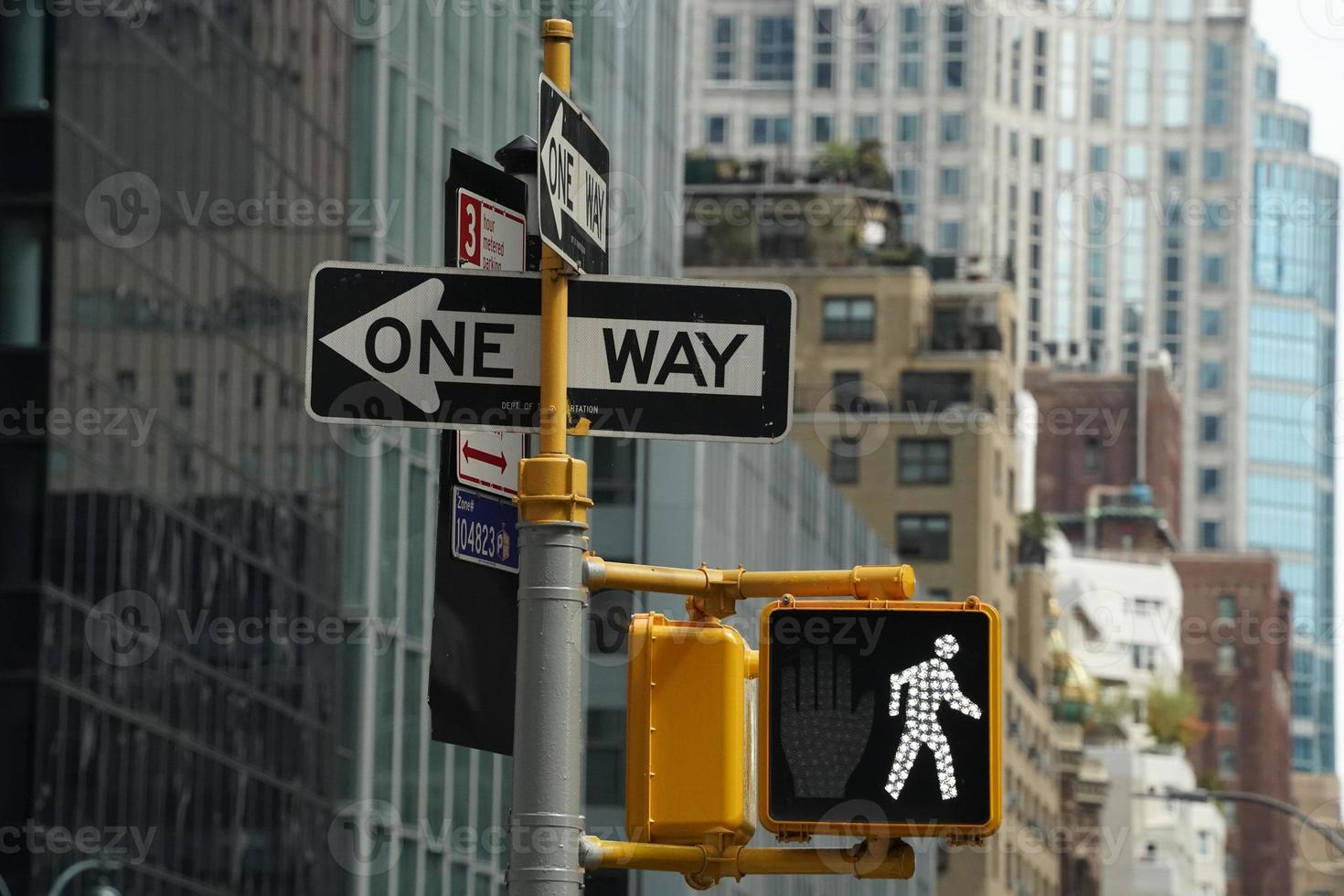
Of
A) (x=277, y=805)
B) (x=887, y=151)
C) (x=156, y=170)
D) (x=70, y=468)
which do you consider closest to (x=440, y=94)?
(x=156, y=170)

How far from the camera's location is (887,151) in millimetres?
197250

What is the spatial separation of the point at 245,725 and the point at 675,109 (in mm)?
16490

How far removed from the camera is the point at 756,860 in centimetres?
745

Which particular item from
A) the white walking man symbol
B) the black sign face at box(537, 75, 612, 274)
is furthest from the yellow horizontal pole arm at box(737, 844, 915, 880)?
the black sign face at box(537, 75, 612, 274)

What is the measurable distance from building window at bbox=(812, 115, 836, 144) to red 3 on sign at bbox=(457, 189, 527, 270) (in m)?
191

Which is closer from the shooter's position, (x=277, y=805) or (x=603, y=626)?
(x=603, y=626)

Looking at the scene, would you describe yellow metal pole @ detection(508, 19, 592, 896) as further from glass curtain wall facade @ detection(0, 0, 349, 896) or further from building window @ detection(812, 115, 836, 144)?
building window @ detection(812, 115, 836, 144)

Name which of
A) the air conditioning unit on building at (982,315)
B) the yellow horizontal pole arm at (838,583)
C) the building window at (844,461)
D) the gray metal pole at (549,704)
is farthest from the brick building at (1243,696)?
the gray metal pole at (549,704)

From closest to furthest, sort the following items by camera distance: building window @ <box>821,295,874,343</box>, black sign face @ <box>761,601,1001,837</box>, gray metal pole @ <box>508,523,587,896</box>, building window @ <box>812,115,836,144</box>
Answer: gray metal pole @ <box>508,523,587,896</box>
black sign face @ <box>761,601,1001,837</box>
building window @ <box>821,295,874,343</box>
building window @ <box>812,115,836,144</box>

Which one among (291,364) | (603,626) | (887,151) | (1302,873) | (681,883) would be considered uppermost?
(887,151)

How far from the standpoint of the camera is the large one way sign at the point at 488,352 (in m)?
7.36

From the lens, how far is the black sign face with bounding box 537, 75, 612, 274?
708 cm

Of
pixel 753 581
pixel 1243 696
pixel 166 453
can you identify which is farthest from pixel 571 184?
pixel 1243 696

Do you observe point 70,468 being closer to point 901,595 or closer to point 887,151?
point 901,595
